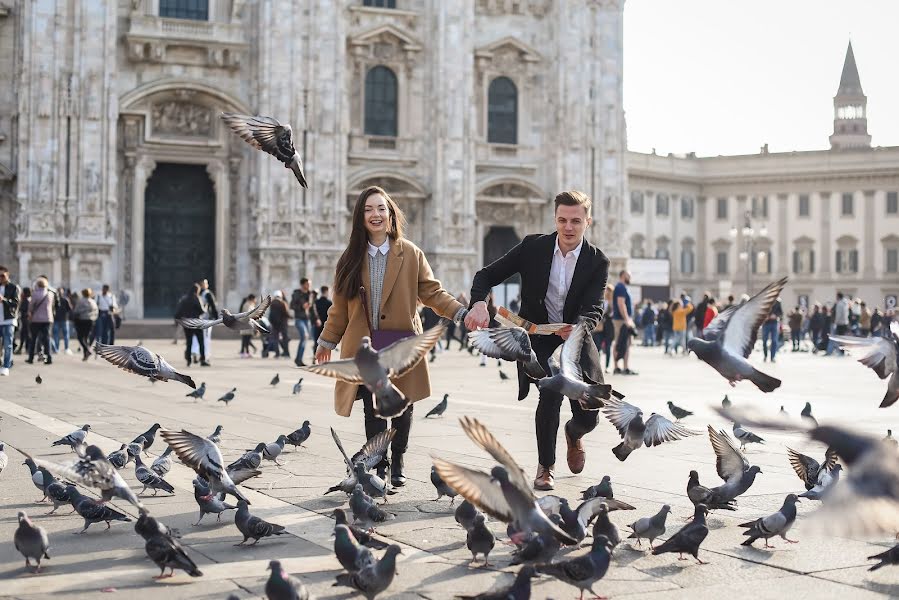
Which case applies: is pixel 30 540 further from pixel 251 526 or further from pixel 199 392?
pixel 199 392

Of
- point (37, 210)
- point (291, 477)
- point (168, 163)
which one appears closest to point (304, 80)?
point (168, 163)

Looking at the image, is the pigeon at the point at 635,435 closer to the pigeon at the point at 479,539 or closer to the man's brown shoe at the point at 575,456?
the man's brown shoe at the point at 575,456

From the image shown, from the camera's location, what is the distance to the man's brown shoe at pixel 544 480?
6.75m

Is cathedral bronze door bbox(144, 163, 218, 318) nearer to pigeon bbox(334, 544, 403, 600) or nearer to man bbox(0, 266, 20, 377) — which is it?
man bbox(0, 266, 20, 377)

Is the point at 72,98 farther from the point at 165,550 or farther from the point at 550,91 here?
the point at 165,550

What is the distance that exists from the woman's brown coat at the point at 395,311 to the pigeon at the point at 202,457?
1159 millimetres

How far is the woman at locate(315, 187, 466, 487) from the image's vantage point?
22.0ft

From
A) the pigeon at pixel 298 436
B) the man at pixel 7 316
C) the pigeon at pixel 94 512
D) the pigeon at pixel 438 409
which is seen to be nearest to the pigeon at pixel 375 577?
the pigeon at pixel 94 512

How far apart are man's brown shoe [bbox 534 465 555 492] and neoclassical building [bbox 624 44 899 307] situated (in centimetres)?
6576

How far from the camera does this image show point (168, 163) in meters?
33.3

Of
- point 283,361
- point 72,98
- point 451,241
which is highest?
point 72,98

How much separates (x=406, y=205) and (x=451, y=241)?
1.79 m

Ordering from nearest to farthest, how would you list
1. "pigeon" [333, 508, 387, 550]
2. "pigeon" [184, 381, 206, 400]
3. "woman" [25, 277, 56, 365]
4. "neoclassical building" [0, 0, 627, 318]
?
"pigeon" [333, 508, 387, 550]
"pigeon" [184, 381, 206, 400]
"woman" [25, 277, 56, 365]
"neoclassical building" [0, 0, 627, 318]

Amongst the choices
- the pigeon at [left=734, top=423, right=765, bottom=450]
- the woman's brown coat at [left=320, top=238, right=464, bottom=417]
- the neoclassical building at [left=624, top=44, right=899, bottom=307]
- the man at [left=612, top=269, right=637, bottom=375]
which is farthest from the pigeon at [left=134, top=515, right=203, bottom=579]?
the neoclassical building at [left=624, top=44, right=899, bottom=307]
